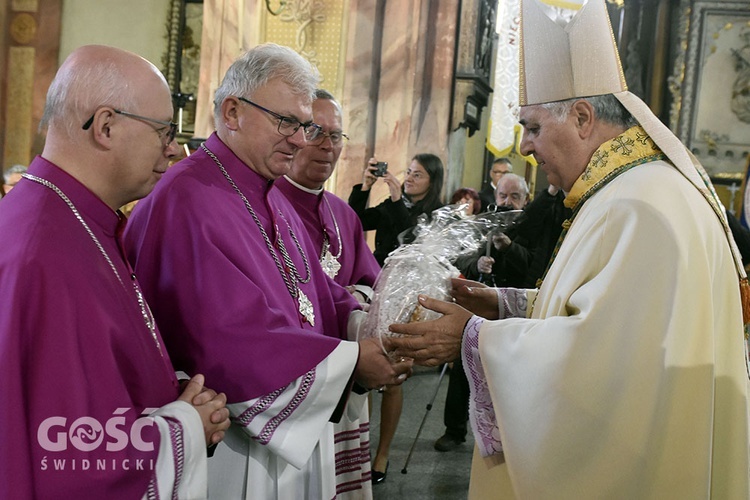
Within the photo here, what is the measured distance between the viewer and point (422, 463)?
4949 millimetres

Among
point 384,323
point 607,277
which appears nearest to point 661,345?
point 607,277

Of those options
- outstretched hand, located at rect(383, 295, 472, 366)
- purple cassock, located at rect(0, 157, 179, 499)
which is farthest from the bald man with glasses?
outstretched hand, located at rect(383, 295, 472, 366)

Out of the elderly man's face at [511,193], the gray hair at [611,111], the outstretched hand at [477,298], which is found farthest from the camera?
the elderly man's face at [511,193]

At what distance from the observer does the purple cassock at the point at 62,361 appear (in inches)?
53.6

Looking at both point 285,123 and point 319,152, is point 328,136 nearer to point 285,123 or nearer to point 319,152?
point 319,152

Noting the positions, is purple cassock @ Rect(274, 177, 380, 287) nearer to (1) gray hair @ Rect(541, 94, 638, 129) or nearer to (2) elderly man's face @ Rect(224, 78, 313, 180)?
(2) elderly man's face @ Rect(224, 78, 313, 180)

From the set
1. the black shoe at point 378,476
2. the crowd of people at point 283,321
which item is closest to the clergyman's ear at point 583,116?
the crowd of people at point 283,321

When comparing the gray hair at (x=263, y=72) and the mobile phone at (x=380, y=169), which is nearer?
the gray hair at (x=263, y=72)

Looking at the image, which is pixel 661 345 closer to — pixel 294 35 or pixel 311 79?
pixel 311 79

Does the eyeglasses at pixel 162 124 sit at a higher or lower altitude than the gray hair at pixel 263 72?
lower

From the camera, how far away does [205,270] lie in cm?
203

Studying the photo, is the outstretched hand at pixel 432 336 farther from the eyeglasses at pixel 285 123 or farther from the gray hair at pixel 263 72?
the gray hair at pixel 263 72

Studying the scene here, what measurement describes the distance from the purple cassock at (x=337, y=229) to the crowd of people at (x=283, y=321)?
884mm

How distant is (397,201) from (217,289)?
327cm
